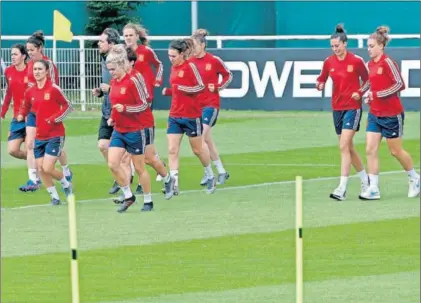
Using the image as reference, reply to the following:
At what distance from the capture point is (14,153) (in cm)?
1970

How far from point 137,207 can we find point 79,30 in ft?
72.2

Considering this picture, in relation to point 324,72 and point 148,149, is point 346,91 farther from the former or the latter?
point 148,149

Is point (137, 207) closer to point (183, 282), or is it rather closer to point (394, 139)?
point (394, 139)

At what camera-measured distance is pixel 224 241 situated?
48.8ft

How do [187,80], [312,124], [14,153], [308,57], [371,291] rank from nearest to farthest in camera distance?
1. [371,291]
2. [187,80]
3. [14,153]
4. [312,124]
5. [308,57]

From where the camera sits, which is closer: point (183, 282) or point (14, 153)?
point (183, 282)

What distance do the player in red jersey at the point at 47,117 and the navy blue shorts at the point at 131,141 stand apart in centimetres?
88

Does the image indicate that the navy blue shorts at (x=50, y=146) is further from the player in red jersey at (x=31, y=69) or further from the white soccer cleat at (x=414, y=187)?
the white soccer cleat at (x=414, y=187)

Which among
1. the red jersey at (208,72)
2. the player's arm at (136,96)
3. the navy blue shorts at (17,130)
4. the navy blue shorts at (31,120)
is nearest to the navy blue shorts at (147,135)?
the player's arm at (136,96)

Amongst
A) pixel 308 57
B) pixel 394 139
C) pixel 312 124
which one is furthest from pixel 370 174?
pixel 308 57

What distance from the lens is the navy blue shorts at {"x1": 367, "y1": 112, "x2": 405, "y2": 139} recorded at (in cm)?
1739

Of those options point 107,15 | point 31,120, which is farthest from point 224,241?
point 107,15

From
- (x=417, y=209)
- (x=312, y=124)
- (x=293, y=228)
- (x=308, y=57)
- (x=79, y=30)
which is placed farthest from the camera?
(x=79, y=30)

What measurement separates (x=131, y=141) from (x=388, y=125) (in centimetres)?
301
